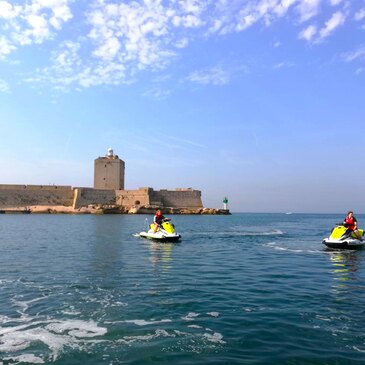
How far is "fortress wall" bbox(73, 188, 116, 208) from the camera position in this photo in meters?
82.0

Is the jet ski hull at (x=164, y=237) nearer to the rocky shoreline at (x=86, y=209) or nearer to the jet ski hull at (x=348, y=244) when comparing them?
the jet ski hull at (x=348, y=244)

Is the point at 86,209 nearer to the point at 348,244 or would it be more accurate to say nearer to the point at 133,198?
the point at 133,198

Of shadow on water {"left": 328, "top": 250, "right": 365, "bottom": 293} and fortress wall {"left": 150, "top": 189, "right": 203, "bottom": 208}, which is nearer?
shadow on water {"left": 328, "top": 250, "right": 365, "bottom": 293}

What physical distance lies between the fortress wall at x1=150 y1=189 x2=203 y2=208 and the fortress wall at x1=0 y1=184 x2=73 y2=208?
19.4 m

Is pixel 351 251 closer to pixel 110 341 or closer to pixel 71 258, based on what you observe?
pixel 71 258

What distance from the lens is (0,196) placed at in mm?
82312

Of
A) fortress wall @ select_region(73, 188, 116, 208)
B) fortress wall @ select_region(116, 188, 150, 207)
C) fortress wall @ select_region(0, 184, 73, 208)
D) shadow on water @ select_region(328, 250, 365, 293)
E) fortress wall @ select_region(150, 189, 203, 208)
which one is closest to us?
shadow on water @ select_region(328, 250, 365, 293)

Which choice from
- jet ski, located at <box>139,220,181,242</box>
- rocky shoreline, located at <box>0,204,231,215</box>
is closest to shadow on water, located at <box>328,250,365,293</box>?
jet ski, located at <box>139,220,181,242</box>

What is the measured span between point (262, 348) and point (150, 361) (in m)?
1.63

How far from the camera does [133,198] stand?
83188 millimetres

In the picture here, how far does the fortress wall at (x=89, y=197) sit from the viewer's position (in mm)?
82000

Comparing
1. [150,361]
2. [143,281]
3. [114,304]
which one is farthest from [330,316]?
[143,281]

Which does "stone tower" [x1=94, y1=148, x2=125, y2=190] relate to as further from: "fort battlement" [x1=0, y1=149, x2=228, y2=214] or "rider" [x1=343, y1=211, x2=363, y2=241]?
"rider" [x1=343, y1=211, x2=363, y2=241]

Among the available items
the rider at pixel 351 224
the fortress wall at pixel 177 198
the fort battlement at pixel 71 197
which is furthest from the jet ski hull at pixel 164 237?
the fortress wall at pixel 177 198
